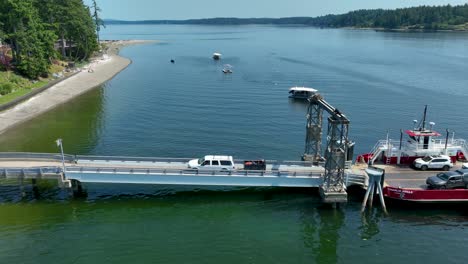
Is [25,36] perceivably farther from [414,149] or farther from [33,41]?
[414,149]

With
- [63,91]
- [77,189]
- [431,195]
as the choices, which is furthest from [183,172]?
[63,91]

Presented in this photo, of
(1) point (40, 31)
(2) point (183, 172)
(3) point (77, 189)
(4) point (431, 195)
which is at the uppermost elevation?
(1) point (40, 31)

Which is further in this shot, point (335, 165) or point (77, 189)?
point (77, 189)

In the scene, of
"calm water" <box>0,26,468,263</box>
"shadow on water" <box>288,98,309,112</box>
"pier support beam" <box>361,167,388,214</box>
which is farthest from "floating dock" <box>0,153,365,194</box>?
"shadow on water" <box>288,98,309,112</box>

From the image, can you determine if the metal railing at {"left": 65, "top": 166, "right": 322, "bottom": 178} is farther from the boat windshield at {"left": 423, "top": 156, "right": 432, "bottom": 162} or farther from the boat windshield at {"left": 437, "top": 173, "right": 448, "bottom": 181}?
the boat windshield at {"left": 423, "top": 156, "right": 432, "bottom": 162}

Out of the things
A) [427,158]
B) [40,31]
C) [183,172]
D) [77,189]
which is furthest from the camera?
[40,31]

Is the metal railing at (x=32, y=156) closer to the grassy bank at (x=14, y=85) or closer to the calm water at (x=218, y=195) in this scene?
the calm water at (x=218, y=195)

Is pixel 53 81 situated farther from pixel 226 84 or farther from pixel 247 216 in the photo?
pixel 247 216

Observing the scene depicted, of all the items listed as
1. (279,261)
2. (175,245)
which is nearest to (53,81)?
(175,245)
